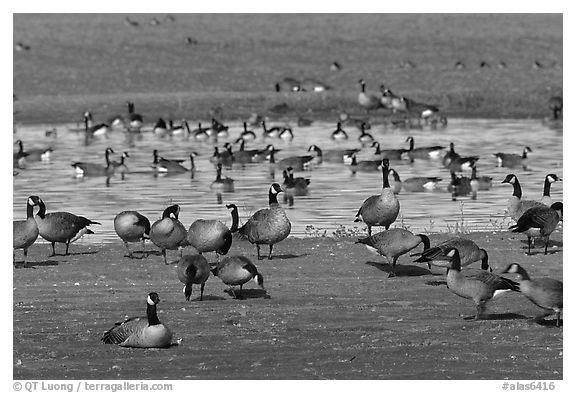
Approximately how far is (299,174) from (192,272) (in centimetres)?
1756

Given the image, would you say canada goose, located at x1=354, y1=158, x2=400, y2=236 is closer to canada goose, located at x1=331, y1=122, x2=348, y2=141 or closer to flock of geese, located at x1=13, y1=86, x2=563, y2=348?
flock of geese, located at x1=13, y1=86, x2=563, y2=348

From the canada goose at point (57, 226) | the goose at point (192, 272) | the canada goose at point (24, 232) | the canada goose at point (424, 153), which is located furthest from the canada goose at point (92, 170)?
the goose at point (192, 272)

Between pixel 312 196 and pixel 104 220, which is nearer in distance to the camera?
pixel 104 220

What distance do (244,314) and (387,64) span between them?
4427 cm

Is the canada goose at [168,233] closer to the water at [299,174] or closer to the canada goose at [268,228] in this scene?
the canada goose at [268,228]

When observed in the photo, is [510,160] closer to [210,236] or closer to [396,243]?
[396,243]

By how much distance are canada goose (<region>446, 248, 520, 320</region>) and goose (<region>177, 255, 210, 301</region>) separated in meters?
3.23

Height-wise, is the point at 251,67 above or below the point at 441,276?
above

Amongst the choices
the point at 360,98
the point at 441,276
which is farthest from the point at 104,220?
the point at 360,98

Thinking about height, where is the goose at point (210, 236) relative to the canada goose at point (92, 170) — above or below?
below

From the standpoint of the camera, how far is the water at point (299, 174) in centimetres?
2384

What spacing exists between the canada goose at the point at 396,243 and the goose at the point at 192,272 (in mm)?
2813

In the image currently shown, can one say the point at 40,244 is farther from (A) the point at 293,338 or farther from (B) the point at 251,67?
(B) the point at 251,67

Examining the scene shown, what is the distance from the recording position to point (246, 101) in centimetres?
4844
